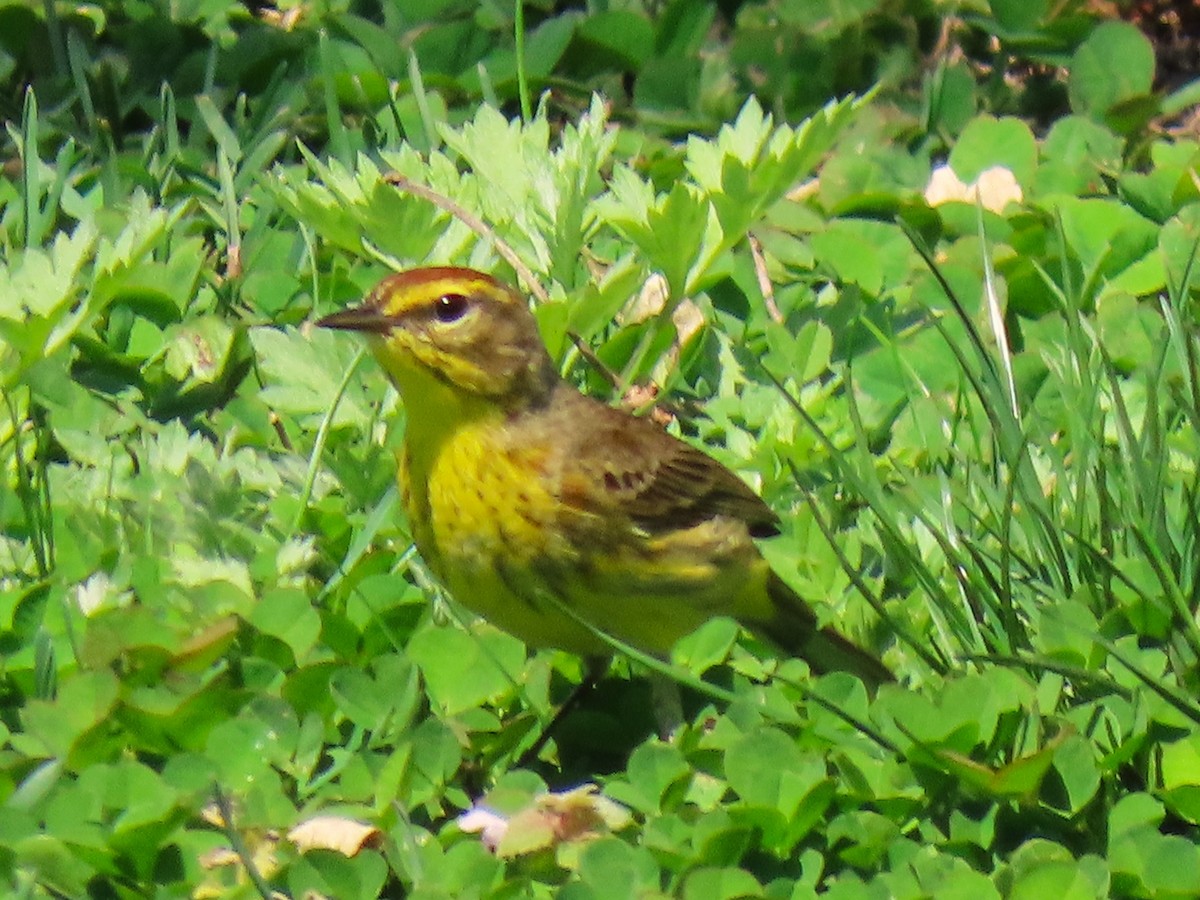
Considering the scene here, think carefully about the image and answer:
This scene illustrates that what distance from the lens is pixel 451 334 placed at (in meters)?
3.81

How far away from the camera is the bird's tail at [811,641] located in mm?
3783

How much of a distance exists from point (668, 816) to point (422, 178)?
78.0 inches

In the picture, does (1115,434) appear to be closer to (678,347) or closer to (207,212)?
(678,347)

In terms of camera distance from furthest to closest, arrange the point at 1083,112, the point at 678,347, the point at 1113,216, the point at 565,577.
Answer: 1. the point at 1083,112
2. the point at 1113,216
3. the point at 678,347
4. the point at 565,577

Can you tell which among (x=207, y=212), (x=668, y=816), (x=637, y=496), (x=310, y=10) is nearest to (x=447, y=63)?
(x=310, y=10)

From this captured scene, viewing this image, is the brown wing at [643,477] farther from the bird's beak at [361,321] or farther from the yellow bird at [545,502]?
the bird's beak at [361,321]

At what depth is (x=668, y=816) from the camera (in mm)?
3127

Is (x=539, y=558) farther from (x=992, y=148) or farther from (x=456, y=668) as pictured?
(x=992, y=148)

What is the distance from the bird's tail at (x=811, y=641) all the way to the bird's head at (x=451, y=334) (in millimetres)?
664

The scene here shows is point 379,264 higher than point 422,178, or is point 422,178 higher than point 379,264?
point 422,178

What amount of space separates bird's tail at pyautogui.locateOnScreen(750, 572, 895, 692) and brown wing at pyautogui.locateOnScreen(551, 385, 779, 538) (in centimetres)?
17

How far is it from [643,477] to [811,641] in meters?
0.47

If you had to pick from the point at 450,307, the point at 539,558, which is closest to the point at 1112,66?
the point at 450,307

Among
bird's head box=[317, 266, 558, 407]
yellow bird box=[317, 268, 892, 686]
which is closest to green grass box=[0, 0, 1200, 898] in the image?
yellow bird box=[317, 268, 892, 686]
